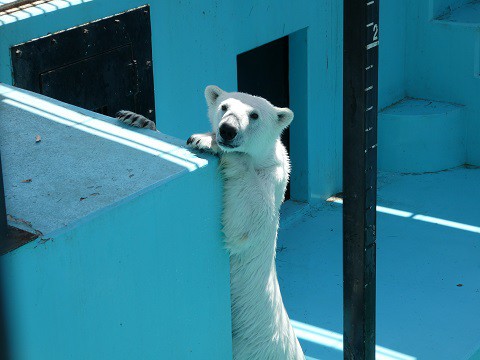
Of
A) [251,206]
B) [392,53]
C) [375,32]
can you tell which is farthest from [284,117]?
[392,53]

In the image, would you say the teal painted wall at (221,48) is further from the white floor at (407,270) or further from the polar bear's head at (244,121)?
the polar bear's head at (244,121)

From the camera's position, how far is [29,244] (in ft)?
8.25

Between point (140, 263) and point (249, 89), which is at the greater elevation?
Result: point (140, 263)

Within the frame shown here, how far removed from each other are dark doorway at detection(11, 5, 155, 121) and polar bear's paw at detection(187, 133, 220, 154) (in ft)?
6.26

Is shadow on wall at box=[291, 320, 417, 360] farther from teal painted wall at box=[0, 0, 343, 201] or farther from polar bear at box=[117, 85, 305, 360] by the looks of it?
polar bear at box=[117, 85, 305, 360]

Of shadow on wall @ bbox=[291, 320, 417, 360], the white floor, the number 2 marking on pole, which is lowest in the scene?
the white floor

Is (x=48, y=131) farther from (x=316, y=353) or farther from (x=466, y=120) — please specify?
(x=466, y=120)

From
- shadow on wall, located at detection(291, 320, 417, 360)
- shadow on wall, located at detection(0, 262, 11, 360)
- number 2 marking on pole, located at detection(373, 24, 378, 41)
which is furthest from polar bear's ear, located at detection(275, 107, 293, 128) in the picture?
shadow on wall, located at detection(0, 262, 11, 360)

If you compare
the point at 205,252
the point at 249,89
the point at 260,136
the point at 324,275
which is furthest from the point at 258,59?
the point at 205,252

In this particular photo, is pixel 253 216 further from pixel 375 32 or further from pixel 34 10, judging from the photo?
pixel 34 10

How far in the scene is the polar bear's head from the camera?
341 centimetres

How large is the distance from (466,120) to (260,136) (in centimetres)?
614

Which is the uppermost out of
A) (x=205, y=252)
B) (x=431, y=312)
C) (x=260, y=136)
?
(x=260, y=136)

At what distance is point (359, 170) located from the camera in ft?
12.3
